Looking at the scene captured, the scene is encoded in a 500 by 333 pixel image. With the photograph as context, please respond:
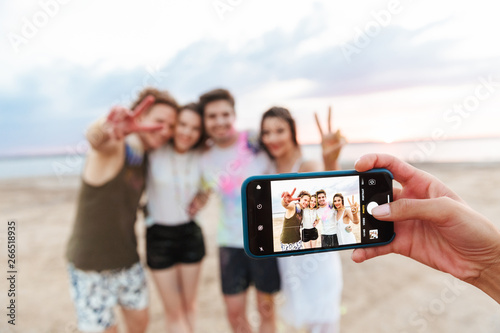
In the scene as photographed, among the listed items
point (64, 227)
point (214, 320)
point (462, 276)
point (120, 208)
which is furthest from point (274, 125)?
point (64, 227)

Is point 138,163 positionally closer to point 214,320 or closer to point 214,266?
point 214,320

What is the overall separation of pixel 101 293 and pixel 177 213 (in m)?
0.54

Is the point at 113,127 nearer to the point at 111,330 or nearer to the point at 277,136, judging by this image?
the point at 277,136

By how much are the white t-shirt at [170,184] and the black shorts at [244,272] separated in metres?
0.31

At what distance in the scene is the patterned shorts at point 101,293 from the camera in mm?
1855

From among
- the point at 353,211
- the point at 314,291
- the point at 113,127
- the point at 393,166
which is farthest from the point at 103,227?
the point at 393,166

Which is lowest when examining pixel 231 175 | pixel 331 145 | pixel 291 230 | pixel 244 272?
pixel 244 272

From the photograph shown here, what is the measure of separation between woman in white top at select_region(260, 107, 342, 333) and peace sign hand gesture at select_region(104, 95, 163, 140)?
1.96 ft

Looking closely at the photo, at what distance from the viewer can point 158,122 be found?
1.95m

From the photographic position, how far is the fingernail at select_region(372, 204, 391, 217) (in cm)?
96

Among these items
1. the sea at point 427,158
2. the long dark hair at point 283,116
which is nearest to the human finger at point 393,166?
the long dark hair at point 283,116

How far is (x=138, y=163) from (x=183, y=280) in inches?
26.6

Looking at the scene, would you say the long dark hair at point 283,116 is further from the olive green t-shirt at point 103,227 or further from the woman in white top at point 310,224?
the woman in white top at point 310,224

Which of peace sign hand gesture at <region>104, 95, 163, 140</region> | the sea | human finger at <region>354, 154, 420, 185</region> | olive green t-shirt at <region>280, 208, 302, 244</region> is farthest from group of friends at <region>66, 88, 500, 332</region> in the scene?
the sea
